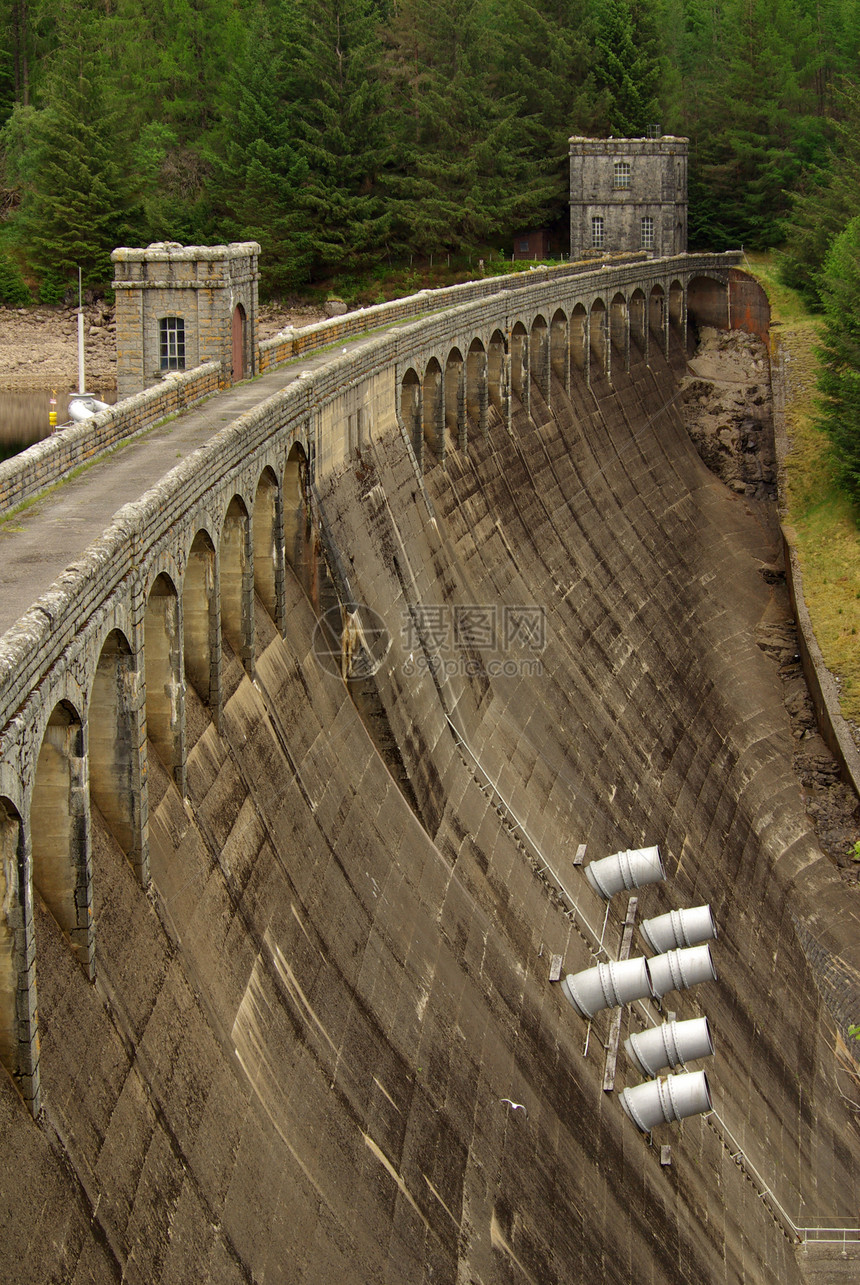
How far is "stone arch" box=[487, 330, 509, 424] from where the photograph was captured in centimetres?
4691

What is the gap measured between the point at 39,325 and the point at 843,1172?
5384cm

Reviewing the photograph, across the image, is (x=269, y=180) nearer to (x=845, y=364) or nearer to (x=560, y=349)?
(x=560, y=349)

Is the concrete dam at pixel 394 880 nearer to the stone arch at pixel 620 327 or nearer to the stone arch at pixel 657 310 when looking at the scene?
the stone arch at pixel 620 327

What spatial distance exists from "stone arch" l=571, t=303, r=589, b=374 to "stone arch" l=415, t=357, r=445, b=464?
19.1m

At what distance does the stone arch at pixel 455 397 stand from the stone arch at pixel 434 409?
124 cm

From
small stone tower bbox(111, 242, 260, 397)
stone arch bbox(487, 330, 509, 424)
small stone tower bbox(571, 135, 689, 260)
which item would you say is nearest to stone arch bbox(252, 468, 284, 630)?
small stone tower bbox(111, 242, 260, 397)

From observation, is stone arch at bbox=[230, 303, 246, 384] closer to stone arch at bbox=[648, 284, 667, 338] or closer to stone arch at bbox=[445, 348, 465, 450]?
stone arch at bbox=[445, 348, 465, 450]

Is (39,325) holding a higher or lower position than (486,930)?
higher

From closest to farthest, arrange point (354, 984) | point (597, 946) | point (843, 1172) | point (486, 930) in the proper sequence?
point (354, 984) → point (486, 930) → point (597, 946) → point (843, 1172)

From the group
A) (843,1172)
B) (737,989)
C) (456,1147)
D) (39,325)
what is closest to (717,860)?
(737,989)

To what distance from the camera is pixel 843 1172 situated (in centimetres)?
3525

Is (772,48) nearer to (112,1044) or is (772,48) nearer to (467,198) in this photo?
(467,198)

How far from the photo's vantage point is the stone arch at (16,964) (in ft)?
42.0

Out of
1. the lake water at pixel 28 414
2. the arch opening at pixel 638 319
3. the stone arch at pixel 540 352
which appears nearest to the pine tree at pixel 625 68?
the arch opening at pixel 638 319
